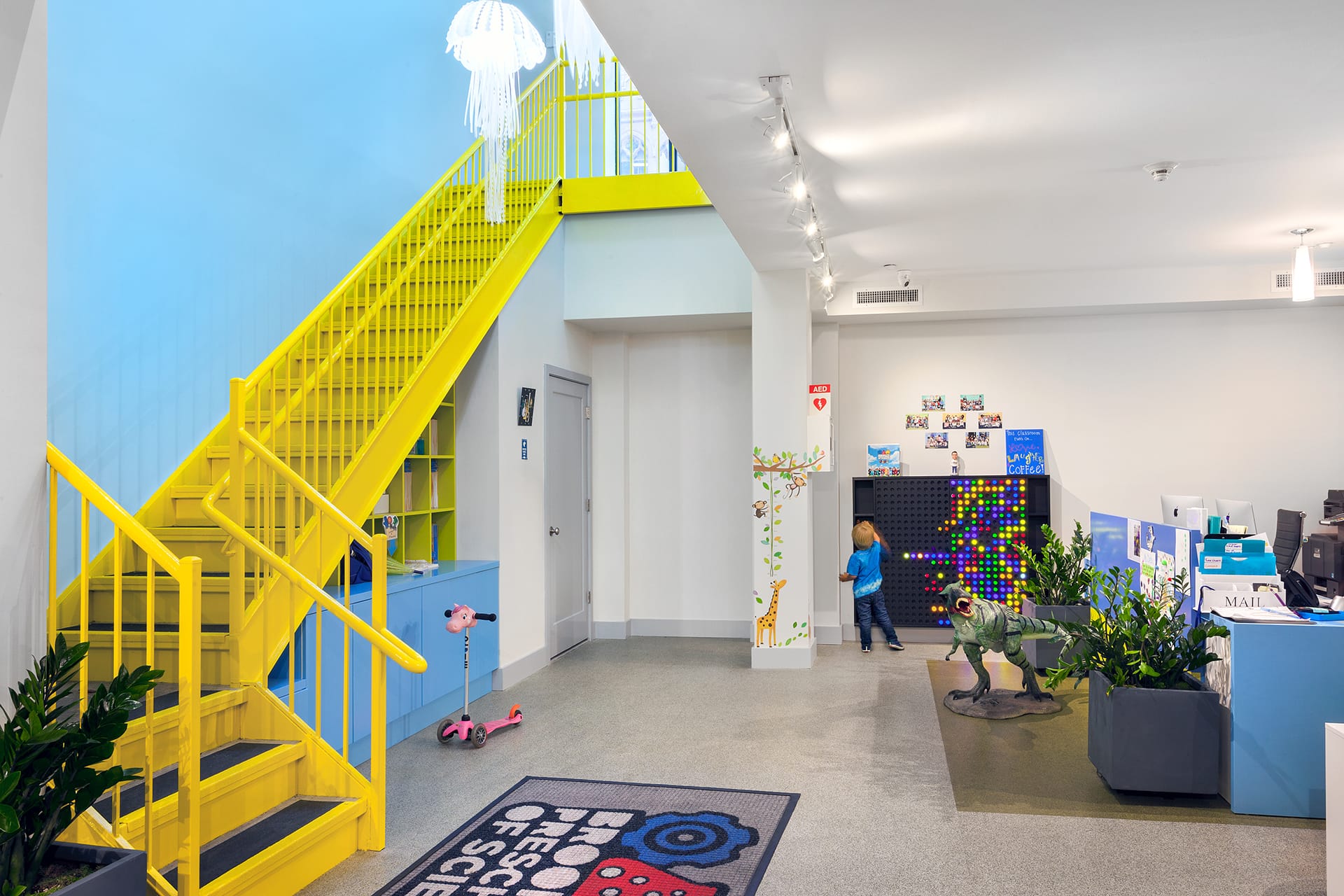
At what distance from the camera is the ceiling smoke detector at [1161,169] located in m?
4.79

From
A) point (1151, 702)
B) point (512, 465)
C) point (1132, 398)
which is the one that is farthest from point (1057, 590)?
point (512, 465)

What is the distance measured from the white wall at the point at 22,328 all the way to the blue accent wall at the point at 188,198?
3.55ft

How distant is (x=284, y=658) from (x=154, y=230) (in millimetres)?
2258

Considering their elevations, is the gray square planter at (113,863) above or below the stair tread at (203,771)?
above

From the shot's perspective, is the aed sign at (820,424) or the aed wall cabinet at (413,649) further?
the aed sign at (820,424)

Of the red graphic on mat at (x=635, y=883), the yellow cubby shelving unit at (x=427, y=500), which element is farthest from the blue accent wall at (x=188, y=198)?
the red graphic on mat at (x=635, y=883)

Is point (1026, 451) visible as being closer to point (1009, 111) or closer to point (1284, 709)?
point (1284, 709)

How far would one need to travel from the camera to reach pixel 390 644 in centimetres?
349

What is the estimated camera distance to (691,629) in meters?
8.29

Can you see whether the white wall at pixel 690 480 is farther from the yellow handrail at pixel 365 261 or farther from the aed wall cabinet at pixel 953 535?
the yellow handrail at pixel 365 261

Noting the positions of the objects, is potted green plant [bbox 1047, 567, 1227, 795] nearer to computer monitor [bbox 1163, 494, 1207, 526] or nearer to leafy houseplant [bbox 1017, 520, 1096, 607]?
leafy houseplant [bbox 1017, 520, 1096, 607]

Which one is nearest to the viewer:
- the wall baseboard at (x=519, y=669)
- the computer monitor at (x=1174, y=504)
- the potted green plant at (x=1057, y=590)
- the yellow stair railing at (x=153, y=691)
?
the yellow stair railing at (x=153, y=691)

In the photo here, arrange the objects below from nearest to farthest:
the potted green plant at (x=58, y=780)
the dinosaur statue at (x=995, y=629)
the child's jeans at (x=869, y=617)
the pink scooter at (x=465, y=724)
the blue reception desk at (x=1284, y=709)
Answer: the potted green plant at (x=58, y=780)
the blue reception desk at (x=1284, y=709)
the pink scooter at (x=465, y=724)
the dinosaur statue at (x=995, y=629)
the child's jeans at (x=869, y=617)

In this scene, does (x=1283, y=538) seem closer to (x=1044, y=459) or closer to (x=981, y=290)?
(x=1044, y=459)
